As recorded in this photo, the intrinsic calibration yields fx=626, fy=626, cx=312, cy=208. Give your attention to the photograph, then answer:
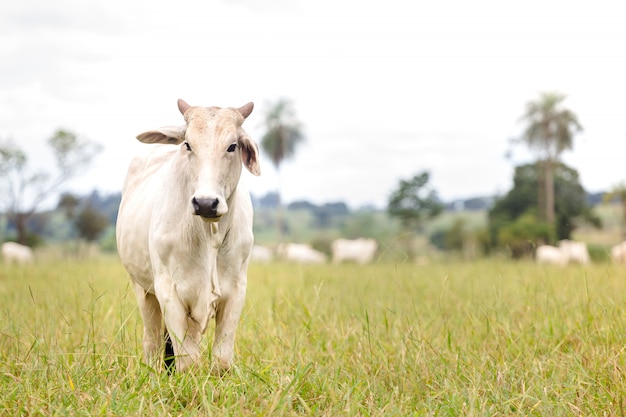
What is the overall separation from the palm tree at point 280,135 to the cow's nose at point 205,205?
142 ft

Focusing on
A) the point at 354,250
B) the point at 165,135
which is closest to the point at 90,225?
the point at 354,250

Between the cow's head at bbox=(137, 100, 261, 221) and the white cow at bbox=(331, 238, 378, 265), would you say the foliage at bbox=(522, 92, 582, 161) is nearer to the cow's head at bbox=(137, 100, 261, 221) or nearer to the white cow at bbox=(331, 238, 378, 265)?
the white cow at bbox=(331, 238, 378, 265)

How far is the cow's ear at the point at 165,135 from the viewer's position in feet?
12.9

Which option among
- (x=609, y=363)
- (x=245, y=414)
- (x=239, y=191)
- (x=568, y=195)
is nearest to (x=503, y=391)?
(x=609, y=363)

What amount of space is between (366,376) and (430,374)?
0.39 metres

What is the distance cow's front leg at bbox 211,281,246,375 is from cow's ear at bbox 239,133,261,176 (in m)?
0.76

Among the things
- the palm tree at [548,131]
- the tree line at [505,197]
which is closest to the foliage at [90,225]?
the tree line at [505,197]

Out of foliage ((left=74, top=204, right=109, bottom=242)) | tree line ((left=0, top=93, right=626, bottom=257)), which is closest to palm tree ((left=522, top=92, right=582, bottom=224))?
tree line ((left=0, top=93, right=626, bottom=257))

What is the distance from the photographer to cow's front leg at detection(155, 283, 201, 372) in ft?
12.3

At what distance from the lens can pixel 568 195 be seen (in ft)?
132

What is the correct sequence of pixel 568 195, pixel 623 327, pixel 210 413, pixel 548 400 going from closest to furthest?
pixel 210 413 < pixel 548 400 < pixel 623 327 < pixel 568 195

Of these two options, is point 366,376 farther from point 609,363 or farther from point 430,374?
point 609,363

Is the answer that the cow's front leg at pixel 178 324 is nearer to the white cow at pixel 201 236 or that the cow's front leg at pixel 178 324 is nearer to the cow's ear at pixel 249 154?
the white cow at pixel 201 236

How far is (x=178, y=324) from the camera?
3807mm
